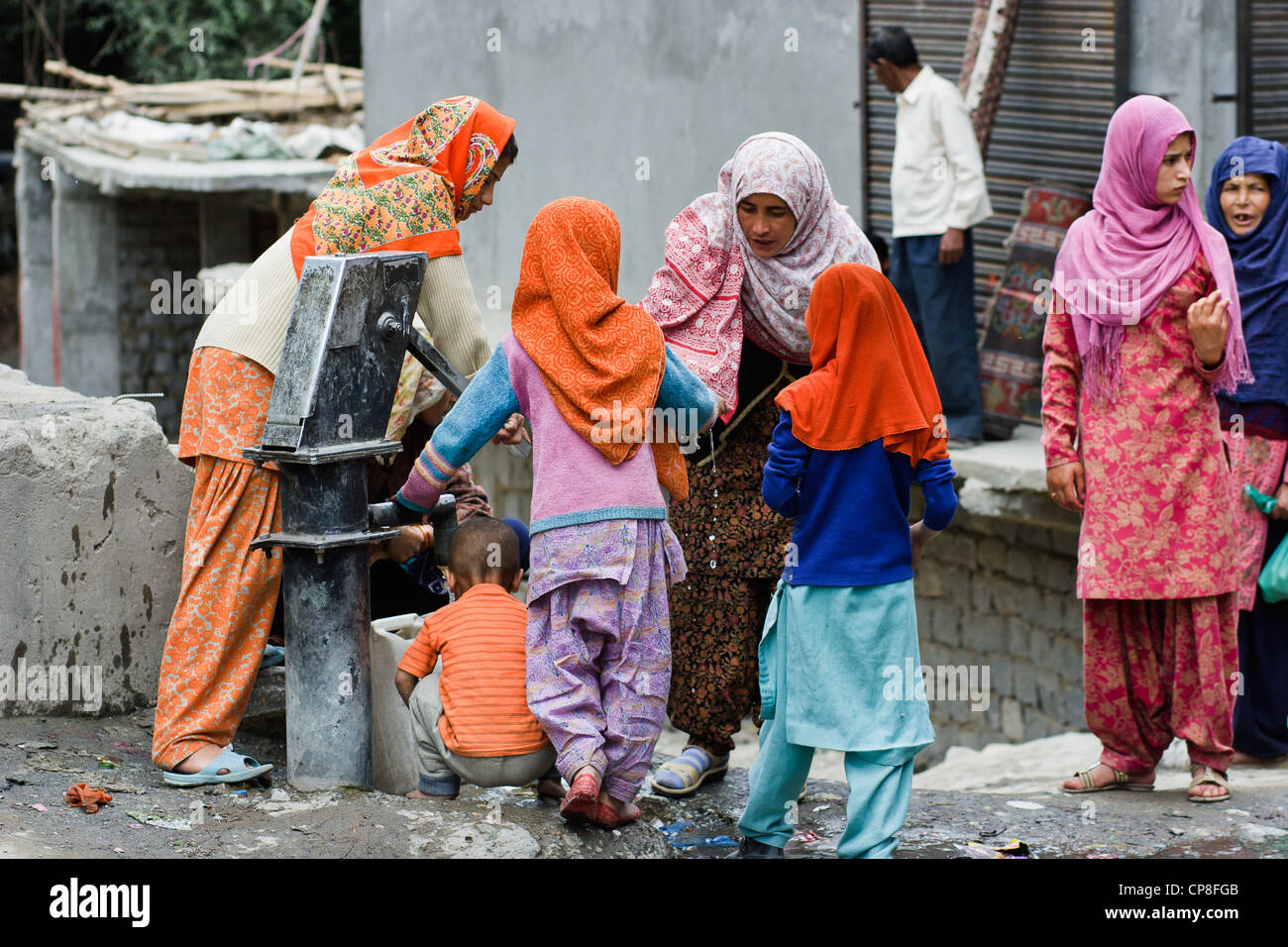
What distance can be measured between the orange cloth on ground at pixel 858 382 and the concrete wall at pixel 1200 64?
345 centimetres

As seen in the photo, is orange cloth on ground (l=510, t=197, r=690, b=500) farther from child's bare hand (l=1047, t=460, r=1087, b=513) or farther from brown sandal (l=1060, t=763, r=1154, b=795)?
brown sandal (l=1060, t=763, r=1154, b=795)

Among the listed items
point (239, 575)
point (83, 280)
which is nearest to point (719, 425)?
point (239, 575)

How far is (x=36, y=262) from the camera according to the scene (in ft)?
47.8

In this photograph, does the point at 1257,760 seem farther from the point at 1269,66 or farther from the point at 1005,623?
the point at 1269,66

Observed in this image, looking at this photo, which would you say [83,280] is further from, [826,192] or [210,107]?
[826,192]

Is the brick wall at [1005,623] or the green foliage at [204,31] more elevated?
the green foliage at [204,31]

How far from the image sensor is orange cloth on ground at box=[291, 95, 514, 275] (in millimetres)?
3596

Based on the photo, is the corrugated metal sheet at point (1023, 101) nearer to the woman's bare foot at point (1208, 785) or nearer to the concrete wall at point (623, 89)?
the concrete wall at point (623, 89)

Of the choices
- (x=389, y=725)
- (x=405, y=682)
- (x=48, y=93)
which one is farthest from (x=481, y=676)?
(x=48, y=93)

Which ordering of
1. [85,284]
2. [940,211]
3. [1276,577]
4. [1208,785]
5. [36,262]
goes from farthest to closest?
[36,262] < [85,284] < [940,211] < [1276,577] < [1208,785]

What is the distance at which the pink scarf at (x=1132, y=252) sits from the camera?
3957 mm

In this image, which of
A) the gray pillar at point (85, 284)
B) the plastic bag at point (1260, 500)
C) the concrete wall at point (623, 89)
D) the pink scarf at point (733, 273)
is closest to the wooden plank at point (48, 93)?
the gray pillar at point (85, 284)

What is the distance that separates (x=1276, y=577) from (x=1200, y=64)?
271 cm

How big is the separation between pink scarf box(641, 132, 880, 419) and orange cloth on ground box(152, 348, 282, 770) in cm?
103
